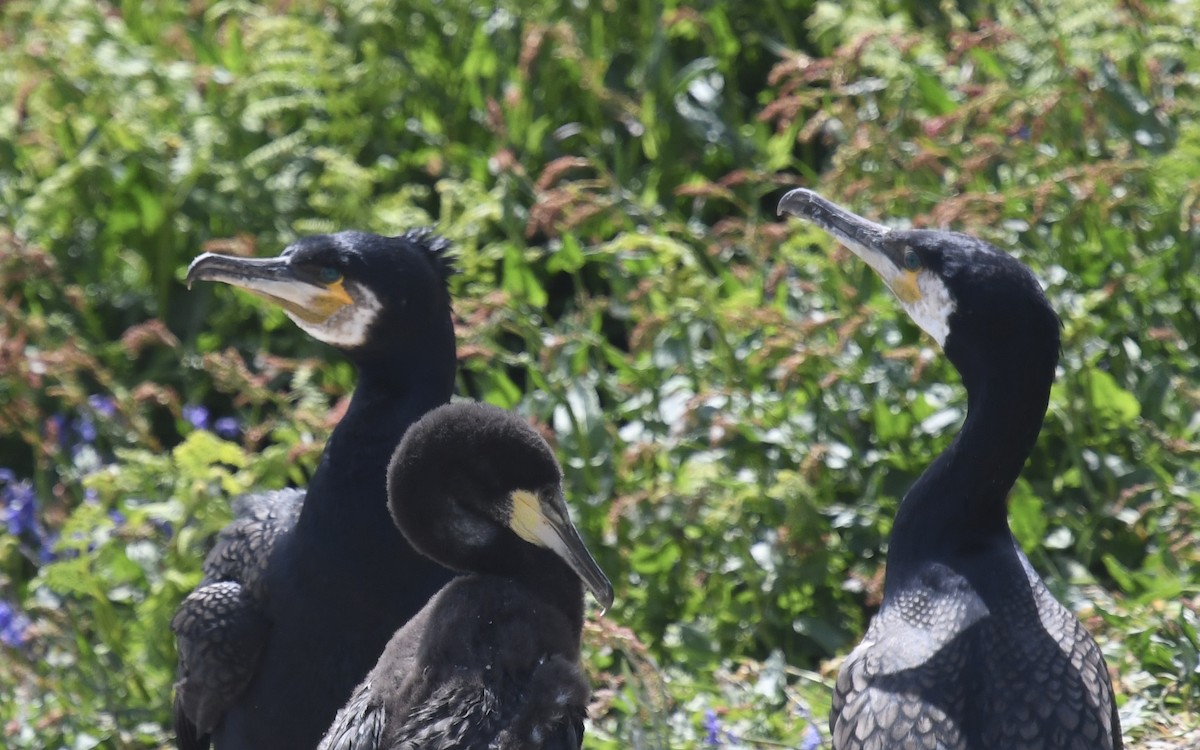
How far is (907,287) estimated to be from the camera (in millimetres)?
3875

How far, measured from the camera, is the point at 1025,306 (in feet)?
11.8

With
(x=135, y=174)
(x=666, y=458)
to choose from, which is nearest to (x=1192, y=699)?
(x=666, y=458)

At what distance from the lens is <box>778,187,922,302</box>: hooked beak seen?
3.91 metres

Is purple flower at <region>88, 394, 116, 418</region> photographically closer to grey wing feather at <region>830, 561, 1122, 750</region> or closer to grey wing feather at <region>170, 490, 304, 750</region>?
grey wing feather at <region>170, 490, 304, 750</region>

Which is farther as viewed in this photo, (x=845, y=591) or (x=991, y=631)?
(x=845, y=591)

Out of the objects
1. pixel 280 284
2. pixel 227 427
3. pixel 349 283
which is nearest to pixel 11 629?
pixel 227 427

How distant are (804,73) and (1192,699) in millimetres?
2734

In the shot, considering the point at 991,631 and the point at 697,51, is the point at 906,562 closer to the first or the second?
the point at 991,631

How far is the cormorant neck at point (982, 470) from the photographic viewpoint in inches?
143

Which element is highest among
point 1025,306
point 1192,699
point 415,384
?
point 1025,306

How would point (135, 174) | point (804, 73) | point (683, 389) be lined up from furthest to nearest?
point (135, 174)
point (804, 73)
point (683, 389)

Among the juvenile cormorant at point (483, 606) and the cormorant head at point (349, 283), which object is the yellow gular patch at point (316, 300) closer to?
the cormorant head at point (349, 283)

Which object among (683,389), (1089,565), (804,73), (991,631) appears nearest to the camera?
(991,631)

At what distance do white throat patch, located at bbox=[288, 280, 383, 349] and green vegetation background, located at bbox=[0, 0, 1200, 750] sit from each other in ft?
2.98
